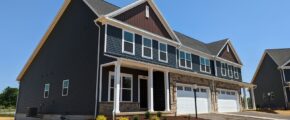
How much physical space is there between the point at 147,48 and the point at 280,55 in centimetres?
3073

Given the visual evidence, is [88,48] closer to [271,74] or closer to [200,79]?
[200,79]

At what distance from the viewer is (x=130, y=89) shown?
663 inches

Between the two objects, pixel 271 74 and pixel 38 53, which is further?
pixel 271 74

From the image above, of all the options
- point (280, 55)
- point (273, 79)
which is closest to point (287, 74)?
point (273, 79)

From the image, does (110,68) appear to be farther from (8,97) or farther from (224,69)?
(8,97)

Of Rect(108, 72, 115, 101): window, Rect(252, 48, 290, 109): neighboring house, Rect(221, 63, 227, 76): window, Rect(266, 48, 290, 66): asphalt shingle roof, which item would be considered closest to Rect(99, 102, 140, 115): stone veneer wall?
Rect(108, 72, 115, 101): window

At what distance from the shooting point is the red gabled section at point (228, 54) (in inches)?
1157

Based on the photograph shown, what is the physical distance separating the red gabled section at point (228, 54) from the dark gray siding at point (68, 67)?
17.5 meters

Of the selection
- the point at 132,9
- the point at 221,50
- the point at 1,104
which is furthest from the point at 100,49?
the point at 1,104

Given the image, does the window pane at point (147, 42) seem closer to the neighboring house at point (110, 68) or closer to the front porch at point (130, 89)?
the neighboring house at point (110, 68)

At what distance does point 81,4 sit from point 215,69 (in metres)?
16.1

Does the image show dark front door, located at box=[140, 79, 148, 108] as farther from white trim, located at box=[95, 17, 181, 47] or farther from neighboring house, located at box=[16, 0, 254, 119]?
white trim, located at box=[95, 17, 181, 47]

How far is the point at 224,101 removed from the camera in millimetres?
25203

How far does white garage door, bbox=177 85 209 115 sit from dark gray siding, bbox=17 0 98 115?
702 cm
